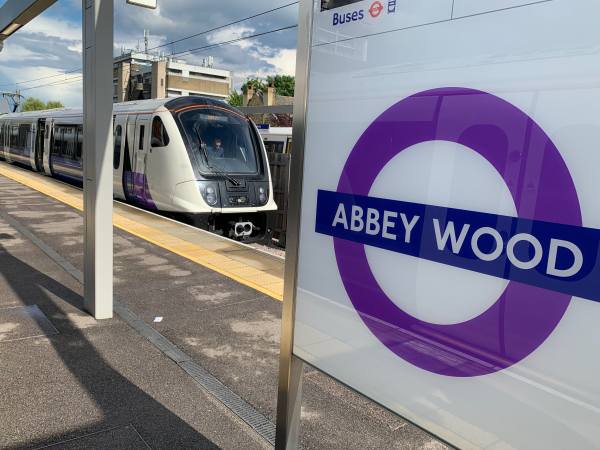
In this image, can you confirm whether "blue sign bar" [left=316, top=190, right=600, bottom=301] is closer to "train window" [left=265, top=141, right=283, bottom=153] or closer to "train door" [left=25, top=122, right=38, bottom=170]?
"train window" [left=265, top=141, right=283, bottom=153]

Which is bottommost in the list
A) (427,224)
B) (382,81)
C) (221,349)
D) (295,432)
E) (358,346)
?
(221,349)

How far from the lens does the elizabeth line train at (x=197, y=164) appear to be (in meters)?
10.0

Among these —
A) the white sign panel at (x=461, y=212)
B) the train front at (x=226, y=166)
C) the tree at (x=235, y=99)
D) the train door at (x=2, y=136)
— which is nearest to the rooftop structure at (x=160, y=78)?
the tree at (x=235, y=99)

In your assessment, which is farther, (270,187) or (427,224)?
(270,187)

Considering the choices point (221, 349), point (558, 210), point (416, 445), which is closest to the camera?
point (558, 210)

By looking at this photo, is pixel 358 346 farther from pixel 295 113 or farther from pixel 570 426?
pixel 295 113

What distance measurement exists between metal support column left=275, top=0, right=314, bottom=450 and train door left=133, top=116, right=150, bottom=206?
9.69m

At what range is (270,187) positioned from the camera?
11070mm

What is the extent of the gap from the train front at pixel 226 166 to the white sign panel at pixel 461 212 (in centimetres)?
837

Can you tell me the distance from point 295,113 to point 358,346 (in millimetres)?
929

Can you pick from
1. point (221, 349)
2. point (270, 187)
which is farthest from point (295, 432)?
point (270, 187)


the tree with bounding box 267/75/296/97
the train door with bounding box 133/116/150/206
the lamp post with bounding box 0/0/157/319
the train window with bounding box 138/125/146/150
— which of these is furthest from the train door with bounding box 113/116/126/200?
the tree with bounding box 267/75/296/97

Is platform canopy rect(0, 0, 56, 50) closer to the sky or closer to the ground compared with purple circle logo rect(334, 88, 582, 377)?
closer to the sky

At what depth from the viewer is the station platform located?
2852 millimetres
